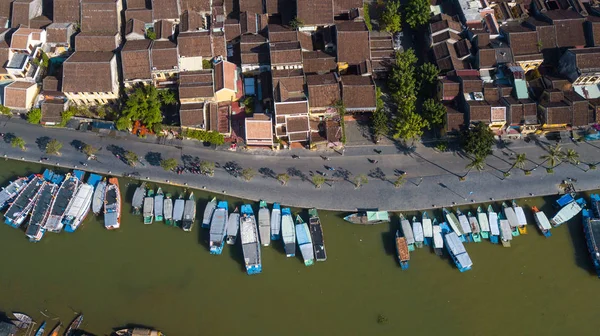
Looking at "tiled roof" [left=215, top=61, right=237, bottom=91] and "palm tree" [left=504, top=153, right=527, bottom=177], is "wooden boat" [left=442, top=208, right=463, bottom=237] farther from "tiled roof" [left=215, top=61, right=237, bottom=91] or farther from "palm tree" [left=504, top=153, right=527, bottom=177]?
"tiled roof" [left=215, top=61, right=237, bottom=91]

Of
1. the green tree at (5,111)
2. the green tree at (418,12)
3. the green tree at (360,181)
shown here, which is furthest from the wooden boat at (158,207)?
the green tree at (418,12)

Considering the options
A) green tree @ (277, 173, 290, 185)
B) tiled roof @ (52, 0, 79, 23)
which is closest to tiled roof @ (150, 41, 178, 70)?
tiled roof @ (52, 0, 79, 23)

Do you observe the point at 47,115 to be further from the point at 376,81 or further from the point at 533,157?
the point at 533,157

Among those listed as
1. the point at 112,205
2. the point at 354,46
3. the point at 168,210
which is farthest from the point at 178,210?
the point at 354,46

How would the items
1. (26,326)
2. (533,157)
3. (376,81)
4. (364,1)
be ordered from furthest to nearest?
(364,1) < (376,81) < (533,157) < (26,326)

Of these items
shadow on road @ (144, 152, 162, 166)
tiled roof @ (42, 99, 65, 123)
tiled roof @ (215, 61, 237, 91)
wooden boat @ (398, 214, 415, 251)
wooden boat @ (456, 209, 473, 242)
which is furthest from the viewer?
tiled roof @ (42, 99, 65, 123)

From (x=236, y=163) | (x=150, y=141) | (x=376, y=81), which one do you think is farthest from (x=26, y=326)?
(x=376, y=81)
